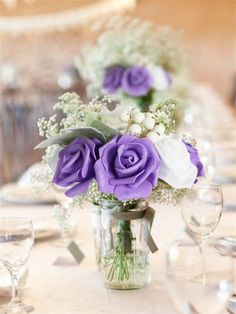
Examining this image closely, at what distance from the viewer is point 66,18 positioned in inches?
460

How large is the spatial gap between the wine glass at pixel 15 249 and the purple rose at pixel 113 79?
7.82ft

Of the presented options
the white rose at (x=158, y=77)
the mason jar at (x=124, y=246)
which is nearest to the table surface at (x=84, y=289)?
the mason jar at (x=124, y=246)

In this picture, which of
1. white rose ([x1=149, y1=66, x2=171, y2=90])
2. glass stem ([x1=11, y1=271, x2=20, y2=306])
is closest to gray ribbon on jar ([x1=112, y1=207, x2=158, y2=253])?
glass stem ([x1=11, y1=271, x2=20, y2=306])

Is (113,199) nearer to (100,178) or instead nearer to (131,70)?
(100,178)

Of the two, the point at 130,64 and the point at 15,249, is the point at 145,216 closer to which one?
the point at 15,249

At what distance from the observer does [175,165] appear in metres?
1.27

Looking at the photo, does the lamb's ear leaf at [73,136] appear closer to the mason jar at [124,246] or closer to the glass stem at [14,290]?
the mason jar at [124,246]

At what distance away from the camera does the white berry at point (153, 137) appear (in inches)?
50.9

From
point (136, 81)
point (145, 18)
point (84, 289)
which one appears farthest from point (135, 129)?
point (145, 18)

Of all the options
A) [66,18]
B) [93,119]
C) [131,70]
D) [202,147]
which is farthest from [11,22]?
[93,119]

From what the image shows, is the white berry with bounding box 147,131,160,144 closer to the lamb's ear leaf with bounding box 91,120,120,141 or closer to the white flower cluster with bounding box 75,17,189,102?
the lamb's ear leaf with bounding box 91,120,120,141

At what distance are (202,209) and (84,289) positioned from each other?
0.30m

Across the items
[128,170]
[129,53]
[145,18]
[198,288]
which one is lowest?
[198,288]

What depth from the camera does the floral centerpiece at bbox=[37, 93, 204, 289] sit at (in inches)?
49.1
